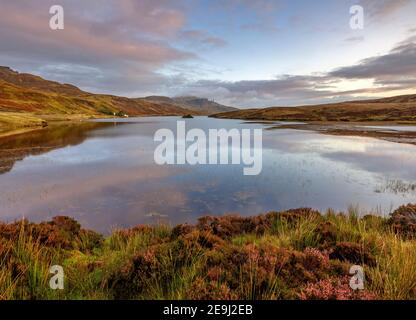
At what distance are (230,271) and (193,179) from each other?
12417 millimetres

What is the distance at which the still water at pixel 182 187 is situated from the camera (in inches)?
461

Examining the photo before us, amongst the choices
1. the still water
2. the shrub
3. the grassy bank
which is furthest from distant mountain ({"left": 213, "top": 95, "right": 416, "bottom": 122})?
the grassy bank

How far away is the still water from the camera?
11.7m

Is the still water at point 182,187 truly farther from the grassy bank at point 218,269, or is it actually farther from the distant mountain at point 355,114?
the distant mountain at point 355,114

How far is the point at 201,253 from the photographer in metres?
5.56

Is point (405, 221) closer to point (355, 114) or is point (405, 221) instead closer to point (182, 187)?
point (182, 187)

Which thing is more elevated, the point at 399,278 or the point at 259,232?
the point at 399,278

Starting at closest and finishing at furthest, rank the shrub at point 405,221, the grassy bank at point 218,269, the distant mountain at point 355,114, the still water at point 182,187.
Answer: the grassy bank at point 218,269 < the shrub at point 405,221 < the still water at point 182,187 < the distant mountain at point 355,114

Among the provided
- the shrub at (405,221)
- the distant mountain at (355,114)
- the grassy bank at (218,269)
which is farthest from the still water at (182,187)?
the distant mountain at (355,114)

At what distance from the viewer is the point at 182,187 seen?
1523 cm
